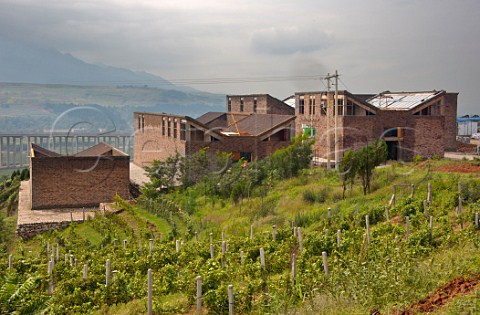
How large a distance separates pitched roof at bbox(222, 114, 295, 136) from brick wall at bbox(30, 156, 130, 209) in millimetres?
9406

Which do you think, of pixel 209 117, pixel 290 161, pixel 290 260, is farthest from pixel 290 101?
pixel 290 260

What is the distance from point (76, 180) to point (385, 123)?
66.1 feet

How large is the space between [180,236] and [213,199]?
5.65m

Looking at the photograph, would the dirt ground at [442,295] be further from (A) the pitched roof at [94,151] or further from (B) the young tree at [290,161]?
(A) the pitched roof at [94,151]

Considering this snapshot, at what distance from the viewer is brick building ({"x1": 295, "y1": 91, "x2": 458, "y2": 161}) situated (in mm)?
37125

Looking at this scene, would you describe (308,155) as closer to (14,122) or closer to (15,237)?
(15,237)

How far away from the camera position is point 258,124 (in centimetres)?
3681

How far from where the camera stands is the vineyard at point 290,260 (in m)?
8.95

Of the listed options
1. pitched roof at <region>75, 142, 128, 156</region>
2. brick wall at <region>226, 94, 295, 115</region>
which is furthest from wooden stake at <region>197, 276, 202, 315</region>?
brick wall at <region>226, 94, 295, 115</region>

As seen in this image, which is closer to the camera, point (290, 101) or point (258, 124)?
point (258, 124)

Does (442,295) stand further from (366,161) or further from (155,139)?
(155,139)

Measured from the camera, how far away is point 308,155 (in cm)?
2870

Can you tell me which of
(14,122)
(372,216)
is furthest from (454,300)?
(14,122)

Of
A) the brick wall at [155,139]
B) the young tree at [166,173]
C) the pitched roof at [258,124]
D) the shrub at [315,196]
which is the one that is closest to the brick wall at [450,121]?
the pitched roof at [258,124]
